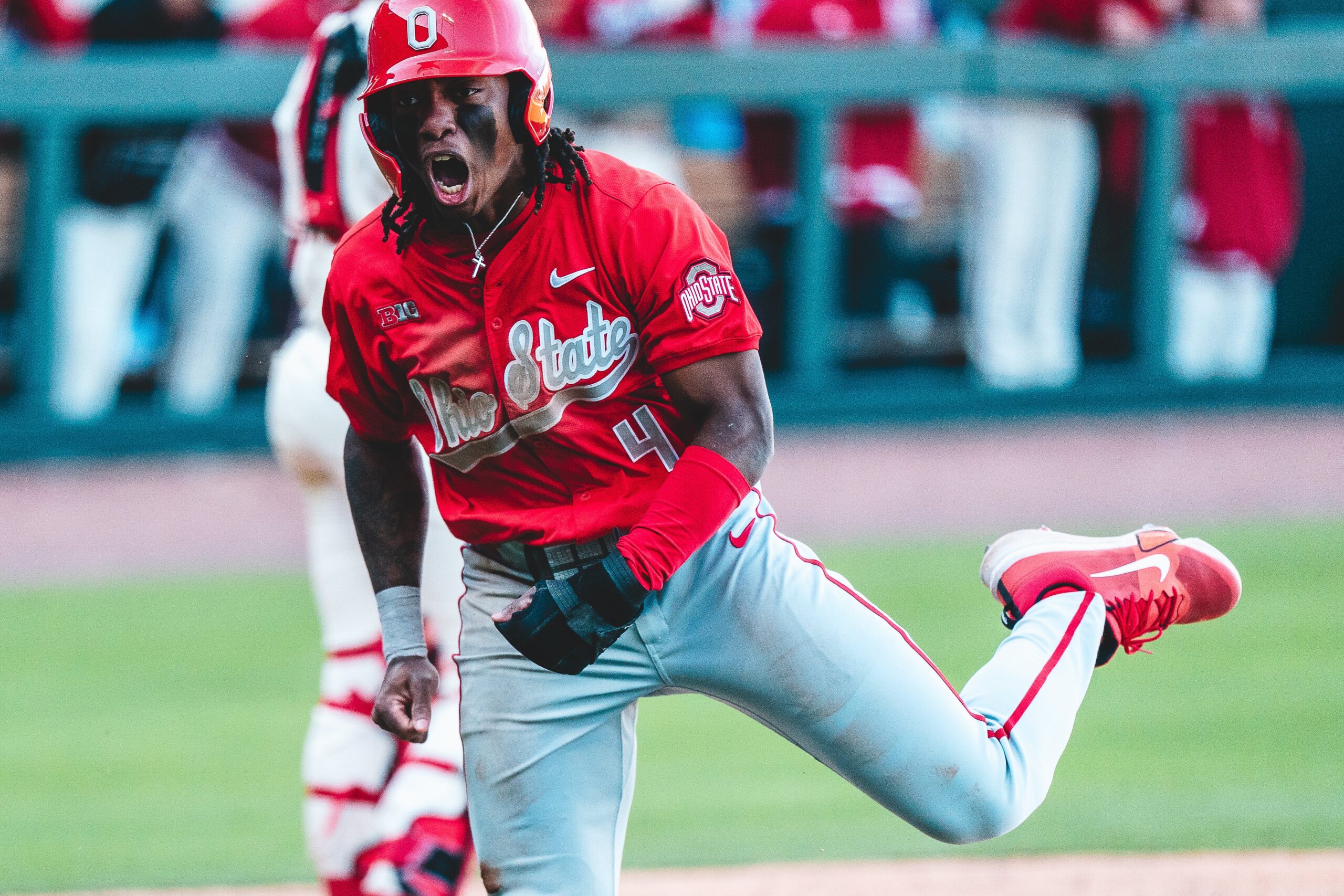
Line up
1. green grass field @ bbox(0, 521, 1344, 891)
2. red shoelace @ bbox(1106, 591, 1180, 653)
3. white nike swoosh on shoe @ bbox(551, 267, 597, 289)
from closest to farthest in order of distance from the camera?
white nike swoosh on shoe @ bbox(551, 267, 597, 289) < red shoelace @ bbox(1106, 591, 1180, 653) < green grass field @ bbox(0, 521, 1344, 891)

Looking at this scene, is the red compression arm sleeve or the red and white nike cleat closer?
the red compression arm sleeve

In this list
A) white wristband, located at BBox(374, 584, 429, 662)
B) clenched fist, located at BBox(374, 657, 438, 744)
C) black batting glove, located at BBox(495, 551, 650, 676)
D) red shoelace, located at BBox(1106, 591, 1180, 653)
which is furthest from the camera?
red shoelace, located at BBox(1106, 591, 1180, 653)

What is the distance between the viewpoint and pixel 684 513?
251 cm

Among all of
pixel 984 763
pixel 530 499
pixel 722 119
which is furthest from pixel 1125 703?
pixel 722 119

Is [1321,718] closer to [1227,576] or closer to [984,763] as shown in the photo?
[1227,576]

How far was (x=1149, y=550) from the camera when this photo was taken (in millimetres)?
3152

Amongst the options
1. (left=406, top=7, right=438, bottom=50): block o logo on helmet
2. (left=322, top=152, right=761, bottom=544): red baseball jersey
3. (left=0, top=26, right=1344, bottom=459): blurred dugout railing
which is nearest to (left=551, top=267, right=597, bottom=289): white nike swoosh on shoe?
Answer: (left=322, top=152, right=761, bottom=544): red baseball jersey

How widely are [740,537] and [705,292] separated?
43 centimetres

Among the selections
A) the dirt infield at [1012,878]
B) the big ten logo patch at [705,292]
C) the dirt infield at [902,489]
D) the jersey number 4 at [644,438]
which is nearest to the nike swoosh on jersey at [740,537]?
the jersey number 4 at [644,438]

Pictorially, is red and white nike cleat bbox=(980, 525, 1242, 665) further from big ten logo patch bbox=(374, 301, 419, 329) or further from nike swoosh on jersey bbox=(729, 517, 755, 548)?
big ten logo patch bbox=(374, 301, 419, 329)

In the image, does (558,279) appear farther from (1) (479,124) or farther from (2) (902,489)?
(2) (902,489)

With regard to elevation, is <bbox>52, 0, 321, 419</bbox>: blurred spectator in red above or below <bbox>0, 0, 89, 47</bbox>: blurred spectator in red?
below

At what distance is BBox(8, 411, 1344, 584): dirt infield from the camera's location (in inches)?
308

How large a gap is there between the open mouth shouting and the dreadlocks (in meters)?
0.10
